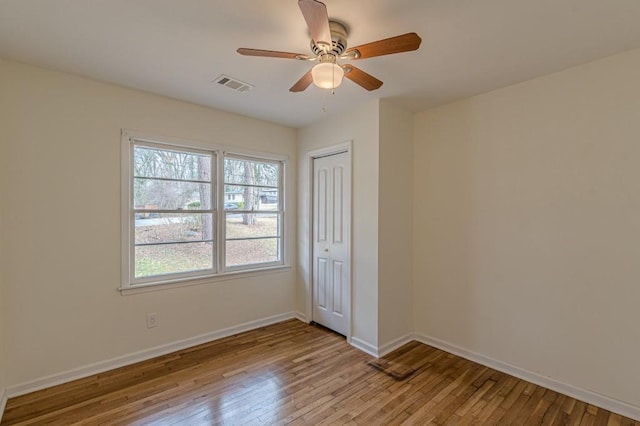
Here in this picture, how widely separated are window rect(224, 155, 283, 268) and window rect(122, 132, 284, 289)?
1 cm

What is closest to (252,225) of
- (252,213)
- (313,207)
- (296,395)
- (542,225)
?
(252,213)

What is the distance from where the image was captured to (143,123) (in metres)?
2.93

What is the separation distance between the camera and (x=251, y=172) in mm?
3777

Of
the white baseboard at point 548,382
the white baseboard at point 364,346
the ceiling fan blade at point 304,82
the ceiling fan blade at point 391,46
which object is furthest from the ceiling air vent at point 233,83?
the white baseboard at point 548,382

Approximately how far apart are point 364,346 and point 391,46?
274 centimetres

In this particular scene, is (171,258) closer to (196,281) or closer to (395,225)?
(196,281)

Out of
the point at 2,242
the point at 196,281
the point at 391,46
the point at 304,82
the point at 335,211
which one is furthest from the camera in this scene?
the point at 335,211

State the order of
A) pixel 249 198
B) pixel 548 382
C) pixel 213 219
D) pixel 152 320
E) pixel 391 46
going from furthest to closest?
pixel 249 198 < pixel 213 219 < pixel 152 320 < pixel 548 382 < pixel 391 46

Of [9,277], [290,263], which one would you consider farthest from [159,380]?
[290,263]

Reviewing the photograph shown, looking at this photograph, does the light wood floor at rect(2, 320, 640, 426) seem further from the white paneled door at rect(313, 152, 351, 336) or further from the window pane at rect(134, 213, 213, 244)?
the window pane at rect(134, 213, 213, 244)

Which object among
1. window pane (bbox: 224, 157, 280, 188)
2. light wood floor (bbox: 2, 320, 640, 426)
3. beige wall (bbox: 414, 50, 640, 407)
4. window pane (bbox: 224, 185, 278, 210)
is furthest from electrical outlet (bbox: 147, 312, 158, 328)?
beige wall (bbox: 414, 50, 640, 407)

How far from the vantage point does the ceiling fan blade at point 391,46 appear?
1556 mm

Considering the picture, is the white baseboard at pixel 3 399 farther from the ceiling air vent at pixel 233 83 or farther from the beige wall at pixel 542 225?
the beige wall at pixel 542 225

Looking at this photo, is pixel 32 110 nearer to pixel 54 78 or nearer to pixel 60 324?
pixel 54 78
